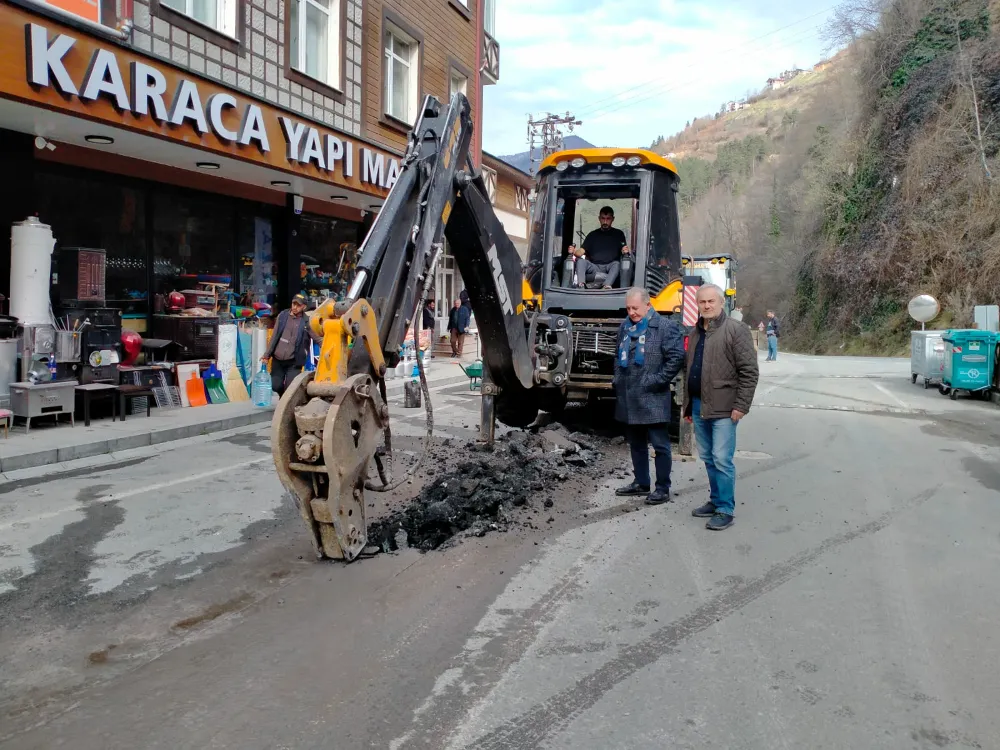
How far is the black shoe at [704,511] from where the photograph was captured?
622cm

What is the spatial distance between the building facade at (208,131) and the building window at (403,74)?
4 centimetres

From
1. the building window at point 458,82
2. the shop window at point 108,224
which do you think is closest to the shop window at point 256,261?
the shop window at point 108,224

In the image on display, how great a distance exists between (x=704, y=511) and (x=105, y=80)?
27.3 ft

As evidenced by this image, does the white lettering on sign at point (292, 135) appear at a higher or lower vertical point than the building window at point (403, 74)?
lower

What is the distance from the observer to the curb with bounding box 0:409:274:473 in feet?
26.2

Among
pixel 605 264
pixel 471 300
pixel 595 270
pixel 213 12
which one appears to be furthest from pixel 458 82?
pixel 471 300

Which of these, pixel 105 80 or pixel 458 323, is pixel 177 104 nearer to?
pixel 105 80

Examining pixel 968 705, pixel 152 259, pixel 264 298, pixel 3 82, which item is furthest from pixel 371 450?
pixel 264 298

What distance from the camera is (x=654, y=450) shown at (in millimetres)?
6750

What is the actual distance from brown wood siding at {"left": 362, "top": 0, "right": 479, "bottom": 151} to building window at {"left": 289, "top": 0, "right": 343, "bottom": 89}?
3.31 feet

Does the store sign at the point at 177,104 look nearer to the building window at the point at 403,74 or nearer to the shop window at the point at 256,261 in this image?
the shop window at the point at 256,261

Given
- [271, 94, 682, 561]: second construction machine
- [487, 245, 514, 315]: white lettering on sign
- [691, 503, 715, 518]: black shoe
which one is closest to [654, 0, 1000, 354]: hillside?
[271, 94, 682, 561]: second construction machine

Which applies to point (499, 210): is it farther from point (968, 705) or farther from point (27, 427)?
point (968, 705)

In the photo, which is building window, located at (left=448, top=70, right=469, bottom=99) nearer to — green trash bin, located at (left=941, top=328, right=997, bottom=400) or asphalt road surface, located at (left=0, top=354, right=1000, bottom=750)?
green trash bin, located at (left=941, top=328, right=997, bottom=400)
